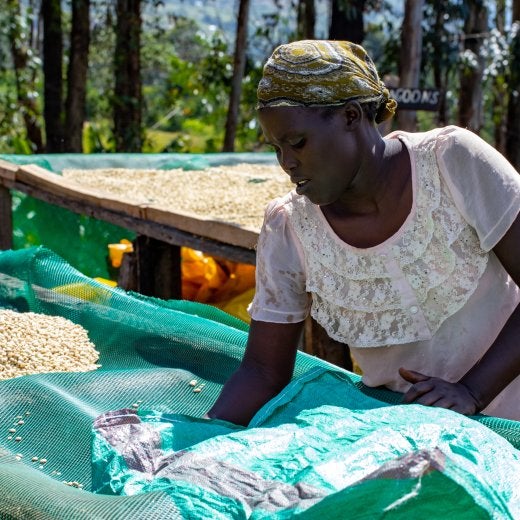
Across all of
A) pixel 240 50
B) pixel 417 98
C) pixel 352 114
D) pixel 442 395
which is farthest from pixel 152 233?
pixel 240 50

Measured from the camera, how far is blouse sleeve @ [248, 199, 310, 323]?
198 cm

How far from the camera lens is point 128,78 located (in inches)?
400

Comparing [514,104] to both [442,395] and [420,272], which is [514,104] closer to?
[420,272]

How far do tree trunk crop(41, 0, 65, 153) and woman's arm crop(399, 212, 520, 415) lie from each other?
8.50 meters

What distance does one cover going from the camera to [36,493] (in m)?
1.60

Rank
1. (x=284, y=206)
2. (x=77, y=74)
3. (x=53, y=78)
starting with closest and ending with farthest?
1. (x=284, y=206)
2. (x=77, y=74)
3. (x=53, y=78)

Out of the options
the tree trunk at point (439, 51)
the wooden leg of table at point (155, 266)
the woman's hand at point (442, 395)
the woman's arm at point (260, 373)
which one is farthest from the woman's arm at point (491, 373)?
the tree trunk at point (439, 51)

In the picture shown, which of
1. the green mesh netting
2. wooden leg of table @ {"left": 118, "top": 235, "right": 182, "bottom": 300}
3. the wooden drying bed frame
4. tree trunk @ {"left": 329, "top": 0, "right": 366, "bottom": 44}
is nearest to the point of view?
the green mesh netting

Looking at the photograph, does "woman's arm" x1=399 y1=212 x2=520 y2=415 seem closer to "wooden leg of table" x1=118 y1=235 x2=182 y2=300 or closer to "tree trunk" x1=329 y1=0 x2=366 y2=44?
"wooden leg of table" x1=118 y1=235 x2=182 y2=300

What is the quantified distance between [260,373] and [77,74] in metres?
7.87

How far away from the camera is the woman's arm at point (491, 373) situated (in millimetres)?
1764

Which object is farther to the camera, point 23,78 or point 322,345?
point 23,78

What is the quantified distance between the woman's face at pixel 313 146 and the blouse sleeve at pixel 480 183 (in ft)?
0.64

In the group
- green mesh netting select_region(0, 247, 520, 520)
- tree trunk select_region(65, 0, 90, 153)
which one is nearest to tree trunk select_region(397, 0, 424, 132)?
green mesh netting select_region(0, 247, 520, 520)
